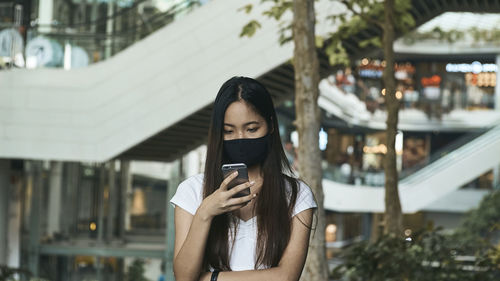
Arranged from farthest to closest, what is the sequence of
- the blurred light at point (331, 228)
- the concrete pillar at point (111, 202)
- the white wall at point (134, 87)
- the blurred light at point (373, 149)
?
the blurred light at point (373, 149), the blurred light at point (331, 228), the concrete pillar at point (111, 202), the white wall at point (134, 87)

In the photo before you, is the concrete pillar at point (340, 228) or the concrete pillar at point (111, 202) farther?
the concrete pillar at point (340, 228)

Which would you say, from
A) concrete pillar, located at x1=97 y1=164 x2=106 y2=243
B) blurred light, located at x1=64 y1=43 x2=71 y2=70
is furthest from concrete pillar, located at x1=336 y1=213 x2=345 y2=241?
blurred light, located at x1=64 y1=43 x2=71 y2=70

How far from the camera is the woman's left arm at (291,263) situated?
6.95ft

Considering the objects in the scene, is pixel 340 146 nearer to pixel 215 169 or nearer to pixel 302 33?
pixel 302 33

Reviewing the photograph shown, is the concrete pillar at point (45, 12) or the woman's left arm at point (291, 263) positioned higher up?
the concrete pillar at point (45, 12)

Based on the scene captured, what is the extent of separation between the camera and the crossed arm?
6.76ft

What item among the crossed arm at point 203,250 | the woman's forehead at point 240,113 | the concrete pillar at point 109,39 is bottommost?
the crossed arm at point 203,250

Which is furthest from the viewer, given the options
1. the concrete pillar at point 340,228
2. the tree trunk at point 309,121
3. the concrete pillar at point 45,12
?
the concrete pillar at point 340,228

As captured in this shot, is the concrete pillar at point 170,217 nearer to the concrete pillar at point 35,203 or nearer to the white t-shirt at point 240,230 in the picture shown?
the concrete pillar at point 35,203

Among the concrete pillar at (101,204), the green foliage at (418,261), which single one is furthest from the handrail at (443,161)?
the green foliage at (418,261)

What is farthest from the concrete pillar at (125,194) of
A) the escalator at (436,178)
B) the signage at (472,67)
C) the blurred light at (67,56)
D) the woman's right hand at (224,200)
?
the signage at (472,67)

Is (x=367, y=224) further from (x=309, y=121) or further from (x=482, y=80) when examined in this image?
(x=309, y=121)

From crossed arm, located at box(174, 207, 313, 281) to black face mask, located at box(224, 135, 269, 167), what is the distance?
0.59 ft

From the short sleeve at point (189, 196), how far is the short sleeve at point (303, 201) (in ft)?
0.83
